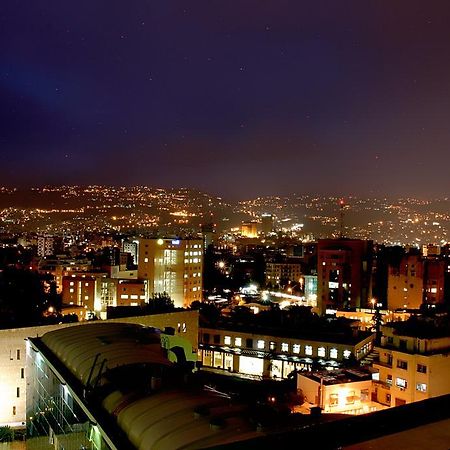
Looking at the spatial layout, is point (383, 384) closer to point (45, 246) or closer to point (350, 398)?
point (350, 398)

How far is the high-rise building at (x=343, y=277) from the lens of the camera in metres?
20.6

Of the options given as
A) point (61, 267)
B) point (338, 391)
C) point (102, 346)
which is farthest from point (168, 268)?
point (102, 346)

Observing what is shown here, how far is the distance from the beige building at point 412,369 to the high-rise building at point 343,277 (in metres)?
11.6

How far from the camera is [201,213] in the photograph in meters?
61.6

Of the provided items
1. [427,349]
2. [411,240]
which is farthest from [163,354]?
[411,240]

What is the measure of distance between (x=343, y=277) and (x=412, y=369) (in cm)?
1225

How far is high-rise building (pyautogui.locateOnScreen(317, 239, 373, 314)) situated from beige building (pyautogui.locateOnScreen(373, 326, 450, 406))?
38.1ft

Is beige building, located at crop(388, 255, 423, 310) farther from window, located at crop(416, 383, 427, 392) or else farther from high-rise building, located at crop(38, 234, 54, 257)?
high-rise building, located at crop(38, 234, 54, 257)

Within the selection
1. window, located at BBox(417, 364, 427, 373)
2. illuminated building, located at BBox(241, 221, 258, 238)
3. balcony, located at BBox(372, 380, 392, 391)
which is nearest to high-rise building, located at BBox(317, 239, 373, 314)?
balcony, located at BBox(372, 380, 392, 391)

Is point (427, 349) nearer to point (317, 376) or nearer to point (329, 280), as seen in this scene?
point (317, 376)

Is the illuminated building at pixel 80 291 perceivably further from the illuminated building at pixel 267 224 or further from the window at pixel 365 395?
the illuminated building at pixel 267 224

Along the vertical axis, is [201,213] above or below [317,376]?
above

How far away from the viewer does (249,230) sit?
191ft

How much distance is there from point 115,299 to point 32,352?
12.4 meters
